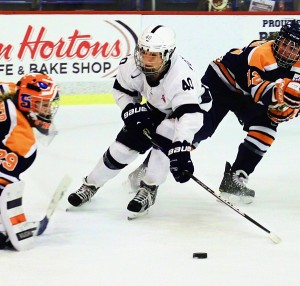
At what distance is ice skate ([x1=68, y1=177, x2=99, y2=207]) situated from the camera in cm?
321

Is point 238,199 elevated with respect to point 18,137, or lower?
lower

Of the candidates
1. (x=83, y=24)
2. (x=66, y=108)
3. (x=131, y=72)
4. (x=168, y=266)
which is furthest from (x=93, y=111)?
(x=168, y=266)

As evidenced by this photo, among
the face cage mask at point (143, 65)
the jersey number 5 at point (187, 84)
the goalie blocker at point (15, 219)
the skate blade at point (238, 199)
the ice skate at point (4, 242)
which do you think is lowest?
the skate blade at point (238, 199)

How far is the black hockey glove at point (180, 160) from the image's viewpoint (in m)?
2.92

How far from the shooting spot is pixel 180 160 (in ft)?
9.57

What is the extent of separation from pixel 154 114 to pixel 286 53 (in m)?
0.64

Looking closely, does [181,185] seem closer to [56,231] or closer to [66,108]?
[56,231]

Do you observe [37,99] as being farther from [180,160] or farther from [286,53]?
[286,53]

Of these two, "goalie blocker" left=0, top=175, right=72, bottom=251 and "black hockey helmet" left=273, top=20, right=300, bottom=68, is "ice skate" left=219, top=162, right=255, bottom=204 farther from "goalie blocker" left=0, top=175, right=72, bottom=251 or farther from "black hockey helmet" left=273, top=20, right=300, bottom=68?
"goalie blocker" left=0, top=175, right=72, bottom=251

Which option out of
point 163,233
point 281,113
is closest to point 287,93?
point 281,113

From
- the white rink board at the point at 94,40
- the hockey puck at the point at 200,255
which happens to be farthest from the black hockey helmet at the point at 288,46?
the white rink board at the point at 94,40

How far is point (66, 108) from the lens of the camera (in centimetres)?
534

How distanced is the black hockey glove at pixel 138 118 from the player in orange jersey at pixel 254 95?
36 cm

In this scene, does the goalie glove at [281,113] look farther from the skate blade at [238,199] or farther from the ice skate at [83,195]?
the ice skate at [83,195]
